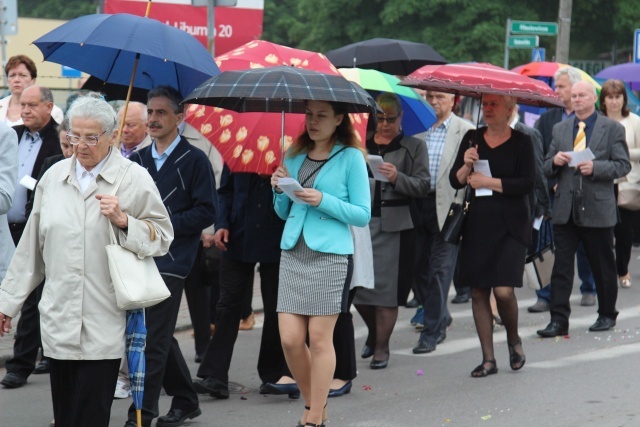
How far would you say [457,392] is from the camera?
824cm

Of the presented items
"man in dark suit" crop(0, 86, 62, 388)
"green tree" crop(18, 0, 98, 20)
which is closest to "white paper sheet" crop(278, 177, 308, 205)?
"man in dark suit" crop(0, 86, 62, 388)

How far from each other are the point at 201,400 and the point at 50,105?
2.45 metres

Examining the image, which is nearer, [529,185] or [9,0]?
[529,185]

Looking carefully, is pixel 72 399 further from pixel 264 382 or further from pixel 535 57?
pixel 535 57

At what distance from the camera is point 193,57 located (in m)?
6.84

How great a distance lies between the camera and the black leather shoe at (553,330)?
1036 cm

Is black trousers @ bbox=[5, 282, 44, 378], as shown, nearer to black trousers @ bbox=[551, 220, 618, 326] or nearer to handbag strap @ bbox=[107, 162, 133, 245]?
handbag strap @ bbox=[107, 162, 133, 245]

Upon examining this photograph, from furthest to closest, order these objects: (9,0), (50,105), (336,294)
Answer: (9,0), (50,105), (336,294)

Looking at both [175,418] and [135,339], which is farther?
[175,418]

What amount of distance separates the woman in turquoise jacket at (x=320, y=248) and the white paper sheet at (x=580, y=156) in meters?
4.03

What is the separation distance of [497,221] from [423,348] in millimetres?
1512

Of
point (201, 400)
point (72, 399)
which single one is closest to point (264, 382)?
point (201, 400)

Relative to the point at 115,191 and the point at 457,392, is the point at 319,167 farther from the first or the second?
the point at 457,392

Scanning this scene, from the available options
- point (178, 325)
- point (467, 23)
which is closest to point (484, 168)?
point (178, 325)
